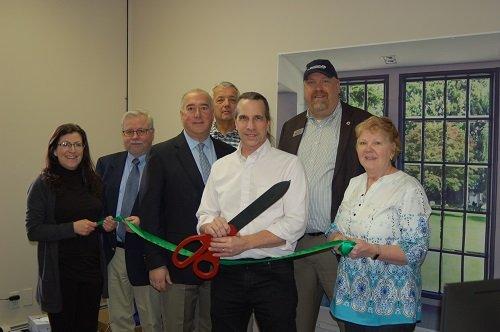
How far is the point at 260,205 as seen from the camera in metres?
1.71

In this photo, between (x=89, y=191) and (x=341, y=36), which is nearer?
(x=89, y=191)

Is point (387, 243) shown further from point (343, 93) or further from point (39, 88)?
point (39, 88)

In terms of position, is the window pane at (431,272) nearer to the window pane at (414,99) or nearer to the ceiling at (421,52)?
the window pane at (414,99)

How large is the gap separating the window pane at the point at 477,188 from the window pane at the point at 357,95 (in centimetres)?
66

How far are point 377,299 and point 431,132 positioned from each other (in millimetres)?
1060

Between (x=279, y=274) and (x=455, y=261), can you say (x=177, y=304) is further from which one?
(x=455, y=261)

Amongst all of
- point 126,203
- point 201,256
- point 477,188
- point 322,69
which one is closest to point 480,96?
point 477,188

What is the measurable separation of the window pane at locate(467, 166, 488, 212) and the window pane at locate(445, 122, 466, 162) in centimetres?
9

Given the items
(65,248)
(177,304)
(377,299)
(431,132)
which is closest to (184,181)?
(177,304)

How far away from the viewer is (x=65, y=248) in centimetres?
249

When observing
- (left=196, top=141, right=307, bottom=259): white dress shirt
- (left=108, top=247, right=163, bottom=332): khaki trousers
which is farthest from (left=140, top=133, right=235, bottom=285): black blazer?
(left=108, top=247, right=163, bottom=332): khaki trousers

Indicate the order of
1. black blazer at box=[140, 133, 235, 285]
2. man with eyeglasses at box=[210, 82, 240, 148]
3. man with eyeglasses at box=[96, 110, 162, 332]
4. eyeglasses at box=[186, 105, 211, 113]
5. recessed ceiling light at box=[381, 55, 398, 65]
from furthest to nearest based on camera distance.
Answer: man with eyeglasses at box=[210, 82, 240, 148] < man with eyeglasses at box=[96, 110, 162, 332] < recessed ceiling light at box=[381, 55, 398, 65] < eyeglasses at box=[186, 105, 211, 113] < black blazer at box=[140, 133, 235, 285]

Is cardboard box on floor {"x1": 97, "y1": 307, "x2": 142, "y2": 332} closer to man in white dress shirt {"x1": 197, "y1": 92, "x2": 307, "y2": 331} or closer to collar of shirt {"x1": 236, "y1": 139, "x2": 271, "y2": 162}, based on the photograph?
man in white dress shirt {"x1": 197, "y1": 92, "x2": 307, "y2": 331}

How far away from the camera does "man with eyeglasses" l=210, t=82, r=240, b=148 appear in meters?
2.82
